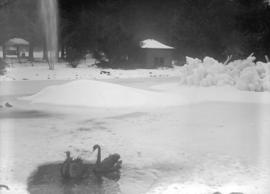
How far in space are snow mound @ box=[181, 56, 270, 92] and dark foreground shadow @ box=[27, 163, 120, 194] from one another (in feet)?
52.2

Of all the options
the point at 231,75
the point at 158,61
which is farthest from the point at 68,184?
the point at 158,61

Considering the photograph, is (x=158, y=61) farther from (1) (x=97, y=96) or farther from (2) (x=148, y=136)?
(2) (x=148, y=136)

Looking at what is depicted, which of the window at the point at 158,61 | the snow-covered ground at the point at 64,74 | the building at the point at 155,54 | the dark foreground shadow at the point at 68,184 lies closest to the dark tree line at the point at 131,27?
the building at the point at 155,54

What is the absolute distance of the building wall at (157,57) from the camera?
4688 cm

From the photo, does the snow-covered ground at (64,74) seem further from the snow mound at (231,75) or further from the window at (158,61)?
the snow mound at (231,75)

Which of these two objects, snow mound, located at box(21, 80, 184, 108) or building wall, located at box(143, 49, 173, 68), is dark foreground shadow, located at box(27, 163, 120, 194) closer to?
snow mound, located at box(21, 80, 184, 108)

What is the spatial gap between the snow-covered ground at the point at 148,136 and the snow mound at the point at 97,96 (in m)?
0.04

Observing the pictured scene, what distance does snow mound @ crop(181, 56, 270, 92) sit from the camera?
21578mm

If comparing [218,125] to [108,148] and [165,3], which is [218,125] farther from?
[165,3]

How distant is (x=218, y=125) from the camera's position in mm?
12047

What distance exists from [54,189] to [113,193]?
0.91 metres

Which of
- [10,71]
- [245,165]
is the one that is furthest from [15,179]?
[10,71]

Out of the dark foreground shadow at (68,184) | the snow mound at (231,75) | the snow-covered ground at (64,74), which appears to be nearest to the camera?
the dark foreground shadow at (68,184)

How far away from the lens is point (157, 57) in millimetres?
47812
